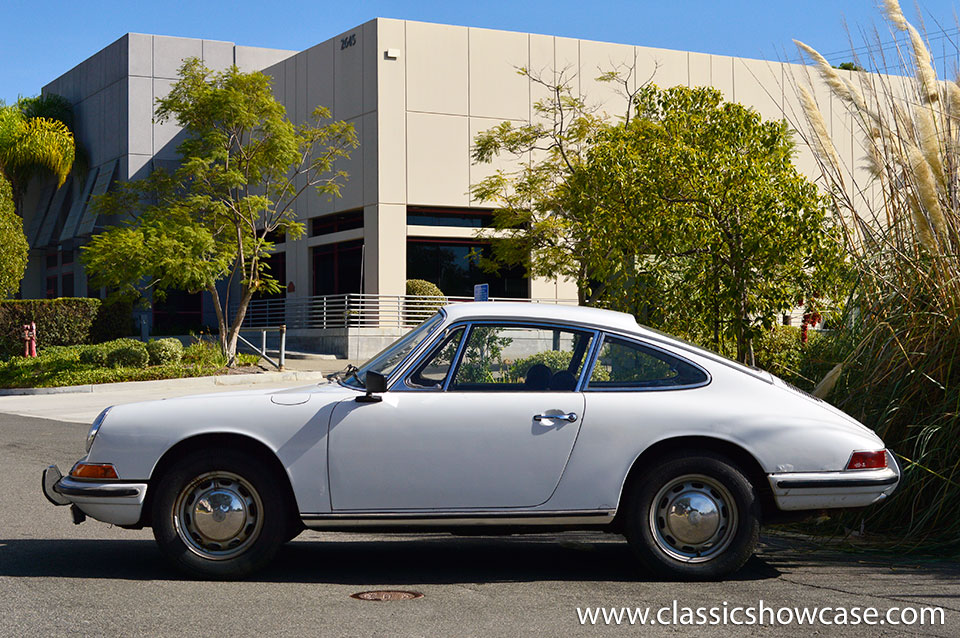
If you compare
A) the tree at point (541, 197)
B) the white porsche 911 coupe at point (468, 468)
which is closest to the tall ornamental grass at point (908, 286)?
the white porsche 911 coupe at point (468, 468)

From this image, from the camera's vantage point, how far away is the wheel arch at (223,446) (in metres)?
5.57

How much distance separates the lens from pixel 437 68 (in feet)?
118

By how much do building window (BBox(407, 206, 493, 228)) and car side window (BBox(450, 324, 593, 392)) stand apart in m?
30.5

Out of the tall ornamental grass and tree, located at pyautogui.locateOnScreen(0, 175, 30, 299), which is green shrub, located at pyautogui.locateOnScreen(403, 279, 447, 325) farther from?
the tall ornamental grass

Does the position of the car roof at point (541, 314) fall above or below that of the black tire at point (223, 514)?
above

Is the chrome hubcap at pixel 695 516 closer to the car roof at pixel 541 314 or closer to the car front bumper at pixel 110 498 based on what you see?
the car roof at pixel 541 314

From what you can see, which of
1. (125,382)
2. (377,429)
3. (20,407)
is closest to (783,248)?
(377,429)

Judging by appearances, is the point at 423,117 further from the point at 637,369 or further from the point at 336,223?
the point at 637,369

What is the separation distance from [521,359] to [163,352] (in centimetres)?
2136

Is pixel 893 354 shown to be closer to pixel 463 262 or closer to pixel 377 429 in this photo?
pixel 377 429

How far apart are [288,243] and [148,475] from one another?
3663 centimetres

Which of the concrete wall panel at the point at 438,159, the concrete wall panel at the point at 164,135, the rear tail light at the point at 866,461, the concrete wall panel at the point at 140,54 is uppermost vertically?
the concrete wall panel at the point at 140,54

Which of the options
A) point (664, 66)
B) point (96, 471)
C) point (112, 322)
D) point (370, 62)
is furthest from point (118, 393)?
point (664, 66)

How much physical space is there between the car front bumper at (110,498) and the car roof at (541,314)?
2.00m
